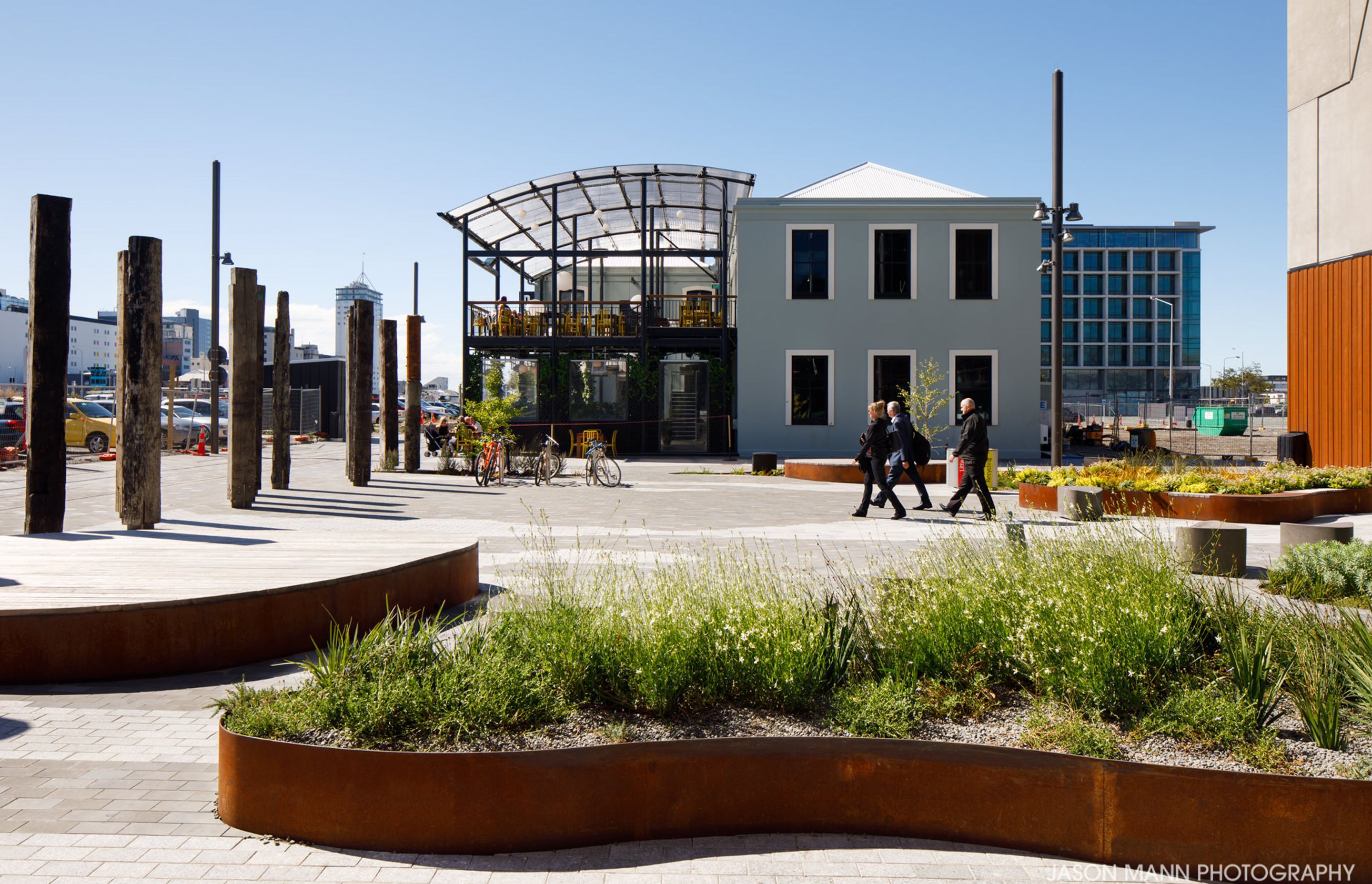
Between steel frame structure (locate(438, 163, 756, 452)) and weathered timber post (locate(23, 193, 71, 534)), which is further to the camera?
steel frame structure (locate(438, 163, 756, 452))

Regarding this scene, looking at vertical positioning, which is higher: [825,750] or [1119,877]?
[825,750]

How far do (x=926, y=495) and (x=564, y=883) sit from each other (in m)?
11.8

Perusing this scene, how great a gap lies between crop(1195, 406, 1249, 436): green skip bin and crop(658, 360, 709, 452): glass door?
26641mm

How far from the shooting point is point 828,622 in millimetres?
4516

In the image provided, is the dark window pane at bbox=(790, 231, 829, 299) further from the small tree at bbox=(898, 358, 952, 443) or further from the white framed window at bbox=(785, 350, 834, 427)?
the small tree at bbox=(898, 358, 952, 443)

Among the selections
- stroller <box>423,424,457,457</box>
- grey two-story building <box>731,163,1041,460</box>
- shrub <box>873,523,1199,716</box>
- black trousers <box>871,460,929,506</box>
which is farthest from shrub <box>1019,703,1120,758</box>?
grey two-story building <box>731,163,1041,460</box>

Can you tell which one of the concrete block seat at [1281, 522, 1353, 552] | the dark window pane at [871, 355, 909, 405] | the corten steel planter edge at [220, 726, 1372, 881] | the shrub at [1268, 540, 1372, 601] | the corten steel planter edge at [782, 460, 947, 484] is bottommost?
the corten steel planter edge at [220, 726, 1372, 881]

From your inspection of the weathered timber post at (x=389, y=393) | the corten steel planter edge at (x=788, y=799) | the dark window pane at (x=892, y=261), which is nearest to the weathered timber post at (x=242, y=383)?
the weathered timber post at (x=389, y=393)

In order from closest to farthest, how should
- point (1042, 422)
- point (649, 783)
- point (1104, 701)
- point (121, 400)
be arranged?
point (649, 783), point (1104, 701), point (121, 400), point (1042, 422)

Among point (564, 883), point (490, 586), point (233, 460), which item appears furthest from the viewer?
point (233, 460)

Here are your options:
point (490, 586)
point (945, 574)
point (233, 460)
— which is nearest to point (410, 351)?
point (233, 460)

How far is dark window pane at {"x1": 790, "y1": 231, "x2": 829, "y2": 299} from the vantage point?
28.0 metres

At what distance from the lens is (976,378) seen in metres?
27.8

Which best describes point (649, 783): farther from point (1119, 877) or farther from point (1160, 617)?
point (1160, 617)
